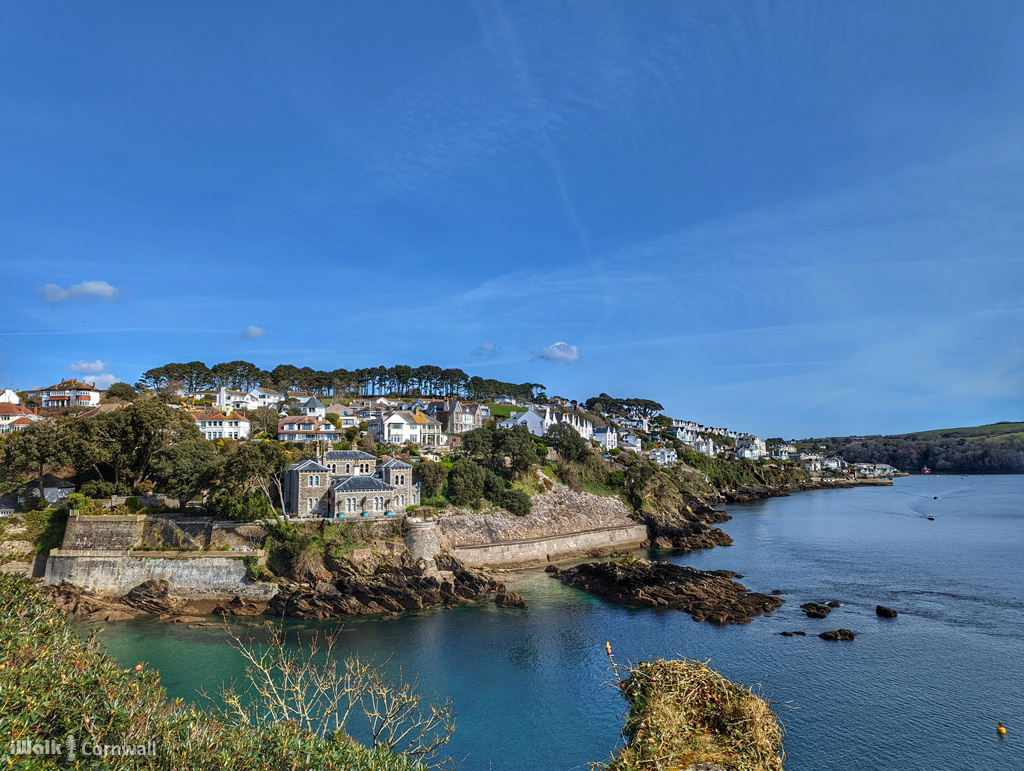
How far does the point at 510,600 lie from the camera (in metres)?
34.2

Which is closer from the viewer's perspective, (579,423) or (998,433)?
(579,423)

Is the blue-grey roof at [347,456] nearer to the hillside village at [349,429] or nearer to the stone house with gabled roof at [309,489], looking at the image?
the hillside village at [349,429]

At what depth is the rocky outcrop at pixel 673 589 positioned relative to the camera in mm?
32719

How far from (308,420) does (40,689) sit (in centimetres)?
5788

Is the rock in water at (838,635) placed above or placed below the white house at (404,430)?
below

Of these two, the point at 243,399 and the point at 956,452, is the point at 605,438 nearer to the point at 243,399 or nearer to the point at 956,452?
the point at 243,399

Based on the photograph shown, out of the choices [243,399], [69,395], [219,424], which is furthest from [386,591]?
[69,395]

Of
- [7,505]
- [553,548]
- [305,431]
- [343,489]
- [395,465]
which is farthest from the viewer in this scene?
[305,431]

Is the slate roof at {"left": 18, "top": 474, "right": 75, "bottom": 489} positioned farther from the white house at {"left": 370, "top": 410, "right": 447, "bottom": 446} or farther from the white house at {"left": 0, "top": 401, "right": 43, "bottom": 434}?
the white house at {"left": 370, "top": 410, "right": 447, "bottom": 446}

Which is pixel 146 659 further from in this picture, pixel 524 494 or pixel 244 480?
pixel 524 494

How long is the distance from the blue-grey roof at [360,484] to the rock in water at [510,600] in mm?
11683

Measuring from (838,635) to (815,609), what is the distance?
14.0 feet

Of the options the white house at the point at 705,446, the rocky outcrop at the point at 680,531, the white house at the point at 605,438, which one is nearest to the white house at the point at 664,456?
the white house at the point at 605,438

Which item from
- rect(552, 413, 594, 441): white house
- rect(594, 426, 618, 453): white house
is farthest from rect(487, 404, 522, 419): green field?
rect(594, 426, 618, 453): white house
